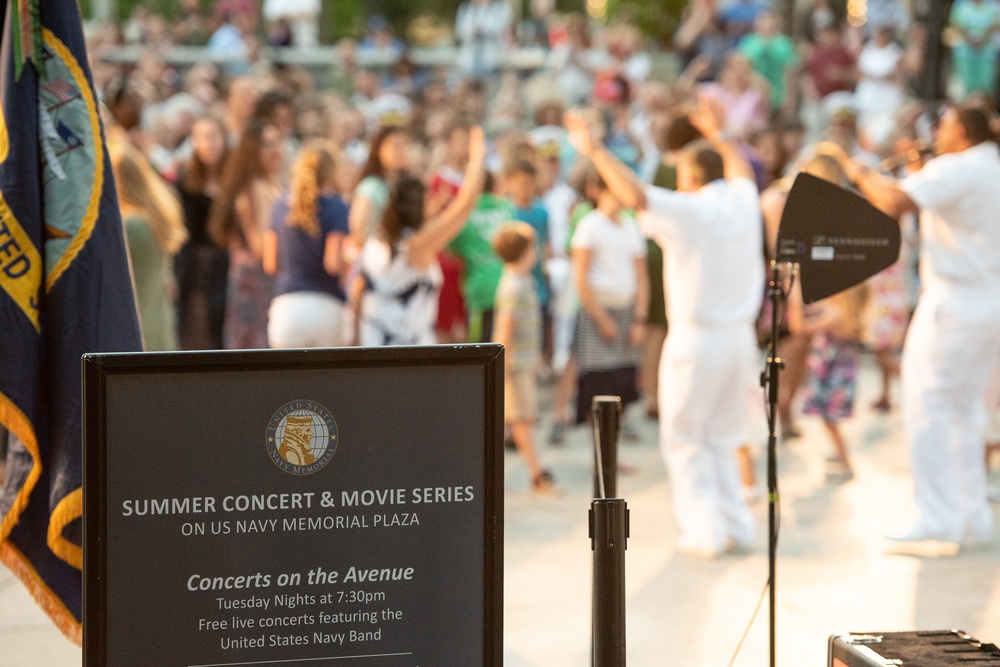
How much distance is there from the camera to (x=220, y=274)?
26.9ft

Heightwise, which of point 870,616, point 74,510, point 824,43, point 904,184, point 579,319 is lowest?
point 870,616

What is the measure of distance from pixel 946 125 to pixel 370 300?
3.25 metres

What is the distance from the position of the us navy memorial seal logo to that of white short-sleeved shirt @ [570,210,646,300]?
17.3ft

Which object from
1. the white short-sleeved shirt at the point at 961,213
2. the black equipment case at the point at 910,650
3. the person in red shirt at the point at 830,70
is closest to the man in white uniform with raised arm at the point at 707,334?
the white short-sleeved shirt at the point at 961,213

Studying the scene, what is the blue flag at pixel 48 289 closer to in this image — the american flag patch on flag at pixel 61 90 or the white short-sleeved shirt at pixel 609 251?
the american flag patch on flag at pixel 61 90

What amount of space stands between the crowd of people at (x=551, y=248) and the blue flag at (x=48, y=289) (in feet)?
8.44

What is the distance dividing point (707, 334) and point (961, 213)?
1364 mm

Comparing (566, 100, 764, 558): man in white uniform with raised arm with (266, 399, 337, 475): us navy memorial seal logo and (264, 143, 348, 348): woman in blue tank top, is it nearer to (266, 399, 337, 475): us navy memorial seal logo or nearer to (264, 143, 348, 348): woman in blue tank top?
(264, 143, 348, 348): woman in blue tank top

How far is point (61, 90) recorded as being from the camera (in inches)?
135

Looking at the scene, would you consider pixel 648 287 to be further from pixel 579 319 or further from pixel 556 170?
pixel 556 170

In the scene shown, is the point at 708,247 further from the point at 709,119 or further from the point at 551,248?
the point at 551,248

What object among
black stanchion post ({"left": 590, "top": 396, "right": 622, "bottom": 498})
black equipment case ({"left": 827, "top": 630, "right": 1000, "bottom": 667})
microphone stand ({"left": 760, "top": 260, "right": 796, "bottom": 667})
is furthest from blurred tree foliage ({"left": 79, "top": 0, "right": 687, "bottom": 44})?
black equipment case ({"left": 827, "top": 630, "right": 1000, "bottom": 667})

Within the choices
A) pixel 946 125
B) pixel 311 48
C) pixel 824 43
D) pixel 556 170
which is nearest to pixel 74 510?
pixel 946 125

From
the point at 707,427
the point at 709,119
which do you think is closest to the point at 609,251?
the point at 709,119
